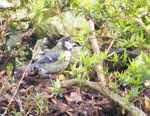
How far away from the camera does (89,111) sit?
158 centimetres

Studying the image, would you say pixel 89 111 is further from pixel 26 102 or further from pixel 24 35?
pixel 24 35

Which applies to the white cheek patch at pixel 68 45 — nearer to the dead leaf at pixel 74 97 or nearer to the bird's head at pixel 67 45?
the bird's head at pixel 67 45

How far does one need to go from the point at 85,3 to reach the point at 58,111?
828 mm

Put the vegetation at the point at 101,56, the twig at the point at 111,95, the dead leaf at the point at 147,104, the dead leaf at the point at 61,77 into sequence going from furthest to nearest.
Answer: the dead leaf at the point at 61,77 < the dead leaf at the point at 147,104 < the twig at the point at 111,95 < the vegetation at the point at 101,56

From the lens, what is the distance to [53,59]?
2406mm

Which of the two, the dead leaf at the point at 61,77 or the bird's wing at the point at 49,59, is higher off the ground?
the bird's wing at the point at 49,59

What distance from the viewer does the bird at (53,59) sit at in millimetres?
2231

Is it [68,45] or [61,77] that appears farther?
[68,45]

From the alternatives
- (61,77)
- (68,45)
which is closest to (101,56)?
(61,77)

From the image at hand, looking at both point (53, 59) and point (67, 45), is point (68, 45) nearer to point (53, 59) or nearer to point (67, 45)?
point (67, 45)

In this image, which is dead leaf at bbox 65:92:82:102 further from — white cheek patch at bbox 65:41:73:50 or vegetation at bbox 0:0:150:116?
white cheek patch at bbox 65:41:73:50

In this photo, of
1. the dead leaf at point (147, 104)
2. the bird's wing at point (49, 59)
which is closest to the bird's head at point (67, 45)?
the bird's wing at point (49, 59)

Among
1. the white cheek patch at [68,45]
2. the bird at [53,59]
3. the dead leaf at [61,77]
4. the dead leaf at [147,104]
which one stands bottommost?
the dead leaf at [147,104]

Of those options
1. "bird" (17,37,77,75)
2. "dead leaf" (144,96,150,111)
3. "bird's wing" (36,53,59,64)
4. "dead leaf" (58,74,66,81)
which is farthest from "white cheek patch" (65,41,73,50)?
"dead leaf" (144,96,150,111)
